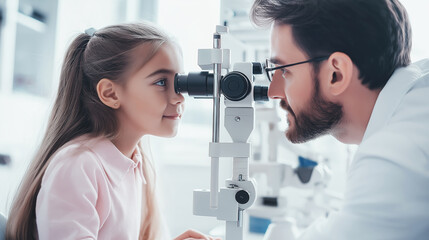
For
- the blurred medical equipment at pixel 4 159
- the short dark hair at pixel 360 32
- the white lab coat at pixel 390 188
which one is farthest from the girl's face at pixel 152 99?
the blurred medical equipment at pixel 4 159

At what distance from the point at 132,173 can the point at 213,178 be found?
370 millimetres

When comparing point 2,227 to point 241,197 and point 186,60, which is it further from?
point 186,60

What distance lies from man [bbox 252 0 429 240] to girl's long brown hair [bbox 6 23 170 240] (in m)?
0.38

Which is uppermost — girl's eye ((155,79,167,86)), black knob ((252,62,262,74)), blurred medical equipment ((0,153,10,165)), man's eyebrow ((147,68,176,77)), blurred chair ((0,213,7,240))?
man's eyebrow ((147,68,176,77))

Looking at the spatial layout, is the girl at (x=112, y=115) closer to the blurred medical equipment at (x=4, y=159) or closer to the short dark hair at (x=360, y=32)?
the short dark hair at (x=360, y=32)

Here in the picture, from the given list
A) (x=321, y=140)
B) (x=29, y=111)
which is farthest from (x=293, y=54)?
(x=29, y=111)

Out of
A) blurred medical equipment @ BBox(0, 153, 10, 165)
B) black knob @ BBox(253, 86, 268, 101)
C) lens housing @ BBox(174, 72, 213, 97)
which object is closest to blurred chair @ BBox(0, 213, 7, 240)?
lens housing @ BBox(174, 72, 213, 97)

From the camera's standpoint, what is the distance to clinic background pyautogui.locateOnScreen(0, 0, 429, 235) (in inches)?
61.9

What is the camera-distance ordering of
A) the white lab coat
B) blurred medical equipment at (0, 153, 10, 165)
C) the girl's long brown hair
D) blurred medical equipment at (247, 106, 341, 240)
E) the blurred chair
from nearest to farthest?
the white lab coat < the blurred chair < the girl's long brown hair < blurred medical equipment at (247, 106, 341, 240) < blurred medical equipment at (0, 153, 10, 165)

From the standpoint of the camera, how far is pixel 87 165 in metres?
0.88

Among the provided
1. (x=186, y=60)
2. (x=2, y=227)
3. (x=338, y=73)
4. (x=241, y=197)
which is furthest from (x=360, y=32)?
(x=186, y=60)

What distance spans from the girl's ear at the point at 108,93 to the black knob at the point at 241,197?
473 mm

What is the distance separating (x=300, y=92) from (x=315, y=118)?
9cm

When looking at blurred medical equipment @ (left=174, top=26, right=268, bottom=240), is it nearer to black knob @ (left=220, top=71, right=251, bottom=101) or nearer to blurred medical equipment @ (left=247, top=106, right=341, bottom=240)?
black knob @ (left=220, top=71, right=251, bottom=101)
